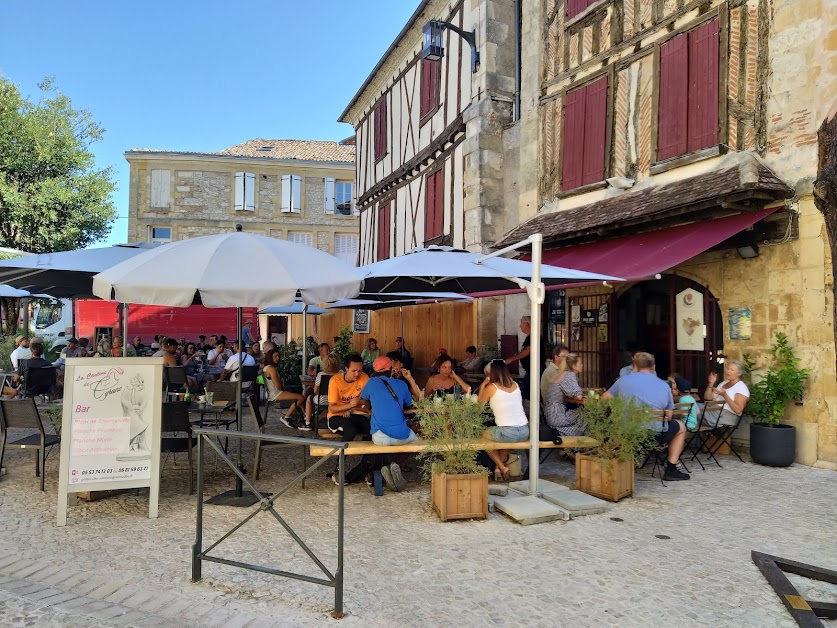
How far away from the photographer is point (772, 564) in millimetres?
3520

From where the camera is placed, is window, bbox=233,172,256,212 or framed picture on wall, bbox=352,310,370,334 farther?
window, bbox=233,172,256,212

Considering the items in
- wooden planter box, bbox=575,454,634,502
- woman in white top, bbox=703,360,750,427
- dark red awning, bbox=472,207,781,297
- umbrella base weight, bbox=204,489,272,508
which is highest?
dark red awning, bbox=472,207,781,297

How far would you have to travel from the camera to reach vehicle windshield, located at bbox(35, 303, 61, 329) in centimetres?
1927

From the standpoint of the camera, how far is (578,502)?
4.71 meters

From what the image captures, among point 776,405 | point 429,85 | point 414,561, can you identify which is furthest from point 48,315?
point 776,405

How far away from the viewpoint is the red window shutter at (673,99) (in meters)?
7.48

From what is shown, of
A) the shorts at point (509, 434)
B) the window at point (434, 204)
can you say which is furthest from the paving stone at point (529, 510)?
the window at point (434, 204)

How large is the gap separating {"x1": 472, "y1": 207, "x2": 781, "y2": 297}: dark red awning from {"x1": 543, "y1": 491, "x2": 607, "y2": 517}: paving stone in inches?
101

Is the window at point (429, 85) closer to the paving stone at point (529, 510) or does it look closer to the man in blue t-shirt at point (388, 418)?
the man in blue t-shirt at point (388, 418)

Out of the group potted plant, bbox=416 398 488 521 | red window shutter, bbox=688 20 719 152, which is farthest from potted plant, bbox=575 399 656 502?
red window shutter, bbox=688 20 719 152

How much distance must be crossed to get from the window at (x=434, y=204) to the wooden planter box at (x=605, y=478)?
8.37 meters

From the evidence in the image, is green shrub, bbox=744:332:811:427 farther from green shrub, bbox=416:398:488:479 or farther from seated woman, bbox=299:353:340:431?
seated woman, bbox=299:353:340:431

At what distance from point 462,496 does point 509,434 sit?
0.94 m

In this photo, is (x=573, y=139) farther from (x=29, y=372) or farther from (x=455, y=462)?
(x=29, y=372)
